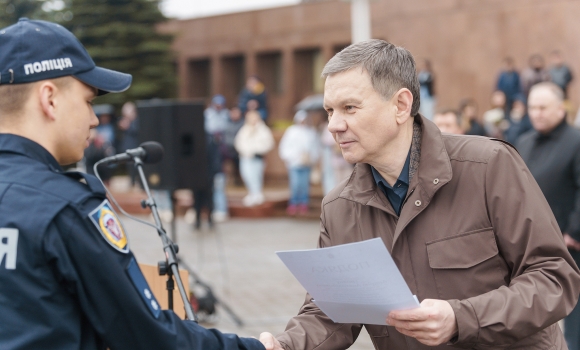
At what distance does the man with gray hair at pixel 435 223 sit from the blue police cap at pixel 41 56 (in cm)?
99

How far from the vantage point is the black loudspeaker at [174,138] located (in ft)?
28.7

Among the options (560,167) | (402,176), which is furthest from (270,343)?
(560,167)

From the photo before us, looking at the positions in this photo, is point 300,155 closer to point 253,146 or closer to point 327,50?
point 253,146

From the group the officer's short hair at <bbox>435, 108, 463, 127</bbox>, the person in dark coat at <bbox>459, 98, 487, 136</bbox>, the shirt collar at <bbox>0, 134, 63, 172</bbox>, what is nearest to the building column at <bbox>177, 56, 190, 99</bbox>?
the person in dark coat at <bbox>459, 98, 487, 136</bbox>

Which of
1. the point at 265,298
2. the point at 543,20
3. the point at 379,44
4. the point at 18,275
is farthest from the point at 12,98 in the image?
the point at 543,20

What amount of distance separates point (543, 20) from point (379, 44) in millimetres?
15960

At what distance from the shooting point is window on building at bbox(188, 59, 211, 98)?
30.3 meters

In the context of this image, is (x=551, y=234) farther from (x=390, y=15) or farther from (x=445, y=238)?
(x=390, y=15)

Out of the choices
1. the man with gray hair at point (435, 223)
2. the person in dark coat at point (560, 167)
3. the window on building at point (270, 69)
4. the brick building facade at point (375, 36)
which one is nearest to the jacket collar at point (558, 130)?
the person in dark coat at point (560, 167)

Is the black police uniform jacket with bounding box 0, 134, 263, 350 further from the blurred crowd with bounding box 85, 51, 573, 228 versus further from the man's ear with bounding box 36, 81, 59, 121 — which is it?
the blurred crowd with bounding box 85, 51, 573, 228

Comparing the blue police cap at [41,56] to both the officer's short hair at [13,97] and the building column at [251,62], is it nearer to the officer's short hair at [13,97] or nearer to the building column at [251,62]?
the officer's short hair at [13,97]

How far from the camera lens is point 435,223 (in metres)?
2.70

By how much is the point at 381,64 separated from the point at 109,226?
1.22 m

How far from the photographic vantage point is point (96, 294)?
204 centimetres
